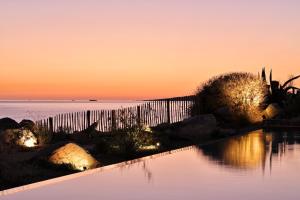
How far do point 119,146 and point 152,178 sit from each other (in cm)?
527

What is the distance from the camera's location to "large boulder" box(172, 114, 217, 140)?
2048 centimetres

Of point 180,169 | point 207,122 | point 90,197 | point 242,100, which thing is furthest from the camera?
point 242,100

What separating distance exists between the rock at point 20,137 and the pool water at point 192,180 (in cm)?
586

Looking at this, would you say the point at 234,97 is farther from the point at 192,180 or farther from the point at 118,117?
the point at 192,180

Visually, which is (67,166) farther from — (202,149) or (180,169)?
(202,149)

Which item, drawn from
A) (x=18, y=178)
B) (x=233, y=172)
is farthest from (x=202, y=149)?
(x=18, y=178)

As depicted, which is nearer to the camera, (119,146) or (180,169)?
(180,169)

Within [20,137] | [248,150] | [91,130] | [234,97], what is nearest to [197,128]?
[91,130]

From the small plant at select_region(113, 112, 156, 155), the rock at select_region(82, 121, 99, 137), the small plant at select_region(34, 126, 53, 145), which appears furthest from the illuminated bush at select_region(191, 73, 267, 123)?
the small plant at select_region(113, 112, 156, 155)

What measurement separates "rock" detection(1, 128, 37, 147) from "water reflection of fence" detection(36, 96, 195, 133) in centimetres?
212

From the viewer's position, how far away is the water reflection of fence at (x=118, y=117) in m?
23.4

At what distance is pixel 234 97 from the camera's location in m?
28.2

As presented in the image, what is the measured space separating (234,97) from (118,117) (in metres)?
9.07

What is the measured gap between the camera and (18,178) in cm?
1079
